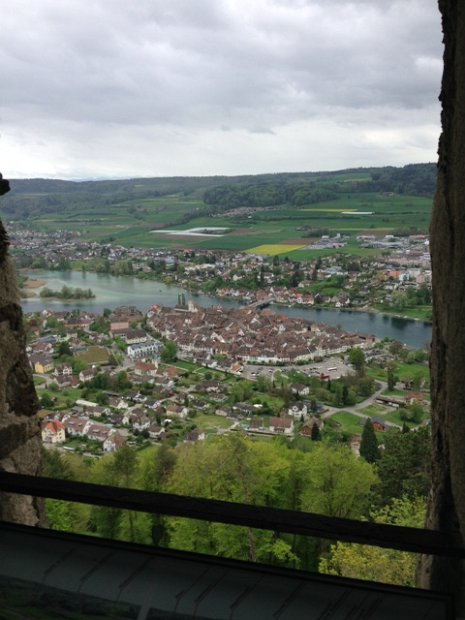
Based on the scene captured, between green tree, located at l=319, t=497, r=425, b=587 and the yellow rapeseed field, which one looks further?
the yellow rapeseed field

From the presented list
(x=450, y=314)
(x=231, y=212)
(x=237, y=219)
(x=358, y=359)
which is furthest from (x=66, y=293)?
(x=450, y=314)

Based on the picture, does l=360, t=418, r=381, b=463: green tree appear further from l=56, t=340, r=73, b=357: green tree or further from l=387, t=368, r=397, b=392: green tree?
l=56, t=340, r=73, b=357: green tree

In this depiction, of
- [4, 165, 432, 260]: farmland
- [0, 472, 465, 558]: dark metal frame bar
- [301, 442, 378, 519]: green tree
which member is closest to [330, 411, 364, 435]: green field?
A: [301, 442, 378, 519]: green tree

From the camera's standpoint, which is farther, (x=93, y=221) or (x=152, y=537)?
(x=93, y=221)

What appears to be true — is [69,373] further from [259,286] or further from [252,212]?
[252,212]

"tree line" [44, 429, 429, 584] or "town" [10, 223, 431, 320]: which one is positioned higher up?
"town" [10, 223, 431, 320]

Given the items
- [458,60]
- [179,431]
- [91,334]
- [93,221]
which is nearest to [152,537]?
[458,60]

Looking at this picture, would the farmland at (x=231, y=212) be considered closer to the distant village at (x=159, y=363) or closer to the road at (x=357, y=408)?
the road at (x=357, y=408)
